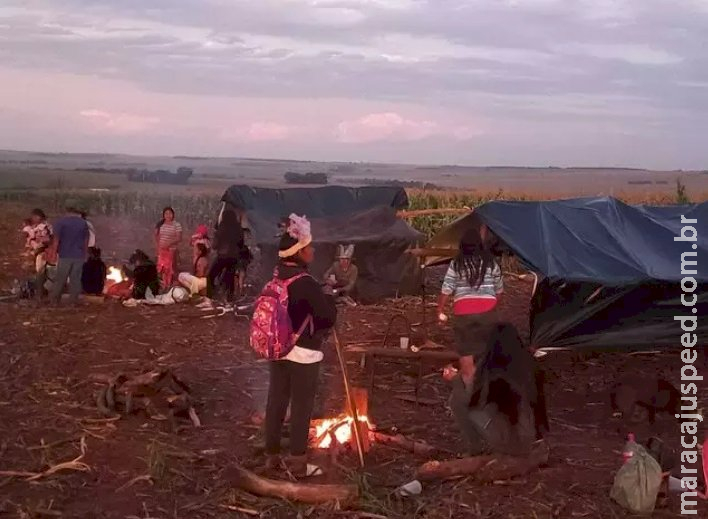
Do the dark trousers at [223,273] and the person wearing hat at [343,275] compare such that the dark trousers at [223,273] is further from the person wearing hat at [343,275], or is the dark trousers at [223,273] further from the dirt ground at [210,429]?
the person wearing hat at [343,275]

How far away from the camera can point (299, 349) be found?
22.7 feet

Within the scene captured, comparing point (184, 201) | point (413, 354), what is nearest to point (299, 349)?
point (413, 354)

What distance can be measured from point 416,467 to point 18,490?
3162 millimetres

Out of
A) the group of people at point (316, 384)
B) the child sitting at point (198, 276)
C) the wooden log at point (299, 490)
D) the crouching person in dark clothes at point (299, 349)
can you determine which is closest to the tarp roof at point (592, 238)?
the group of people at point (316, 384)

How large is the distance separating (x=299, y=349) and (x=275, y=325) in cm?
31

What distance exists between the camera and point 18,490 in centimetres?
693

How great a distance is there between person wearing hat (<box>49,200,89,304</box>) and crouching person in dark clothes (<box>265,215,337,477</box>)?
841 centimetres

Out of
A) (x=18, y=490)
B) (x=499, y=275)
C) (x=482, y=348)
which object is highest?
(x=499, y=275)

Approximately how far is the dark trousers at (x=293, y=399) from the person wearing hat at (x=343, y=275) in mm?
8472

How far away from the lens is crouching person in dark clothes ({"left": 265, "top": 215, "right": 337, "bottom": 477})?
6809 millimetres

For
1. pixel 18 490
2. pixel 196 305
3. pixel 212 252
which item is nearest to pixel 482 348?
pixel 18 490

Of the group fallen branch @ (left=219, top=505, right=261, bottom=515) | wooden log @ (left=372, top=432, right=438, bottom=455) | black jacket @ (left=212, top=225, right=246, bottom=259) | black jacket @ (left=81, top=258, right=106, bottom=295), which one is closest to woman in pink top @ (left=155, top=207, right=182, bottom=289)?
black jacket @ (left=212, top=225, right=246, bottom=259)

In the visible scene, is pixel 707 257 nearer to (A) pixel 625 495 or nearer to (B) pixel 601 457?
(B) pixel 601 457

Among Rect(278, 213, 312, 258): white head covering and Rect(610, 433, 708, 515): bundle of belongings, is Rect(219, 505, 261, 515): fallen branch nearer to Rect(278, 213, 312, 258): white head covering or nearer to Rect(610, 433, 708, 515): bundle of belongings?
Rect(278, 213, 312, 258): white head covering
